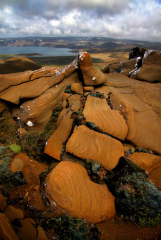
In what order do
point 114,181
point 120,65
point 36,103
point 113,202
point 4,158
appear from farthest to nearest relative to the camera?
point 120,65
point 36,103
point 4,158
point 114,181
point 113,202

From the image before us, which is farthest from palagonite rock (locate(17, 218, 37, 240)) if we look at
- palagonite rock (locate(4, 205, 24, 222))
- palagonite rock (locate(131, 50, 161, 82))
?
palagonite rock (locate(131, 50, 161, 82))

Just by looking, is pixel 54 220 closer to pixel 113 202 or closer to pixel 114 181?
pixel 113 202

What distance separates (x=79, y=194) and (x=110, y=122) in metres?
3.06

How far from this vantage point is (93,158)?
445 cm

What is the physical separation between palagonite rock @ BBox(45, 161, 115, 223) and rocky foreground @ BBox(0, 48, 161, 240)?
0.02m

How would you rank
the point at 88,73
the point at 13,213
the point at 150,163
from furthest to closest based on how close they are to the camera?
1. the point at 88,73
2. the point at 150,163
3. the point at 13,213

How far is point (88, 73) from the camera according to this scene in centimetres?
825

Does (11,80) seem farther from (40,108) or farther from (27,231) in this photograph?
(27,231)

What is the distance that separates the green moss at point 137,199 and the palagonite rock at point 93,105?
118 inches

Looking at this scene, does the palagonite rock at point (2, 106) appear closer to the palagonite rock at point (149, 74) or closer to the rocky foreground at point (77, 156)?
the rocky foreground at point (77, 156)

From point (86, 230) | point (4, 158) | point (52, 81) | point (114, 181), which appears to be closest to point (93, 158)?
point (114, 181)

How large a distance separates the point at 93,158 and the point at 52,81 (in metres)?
6.29

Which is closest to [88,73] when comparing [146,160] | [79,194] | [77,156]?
[77,156]

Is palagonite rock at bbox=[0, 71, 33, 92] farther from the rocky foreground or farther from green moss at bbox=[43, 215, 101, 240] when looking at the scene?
green moss at bbox=[43, 215, 101, 240]
